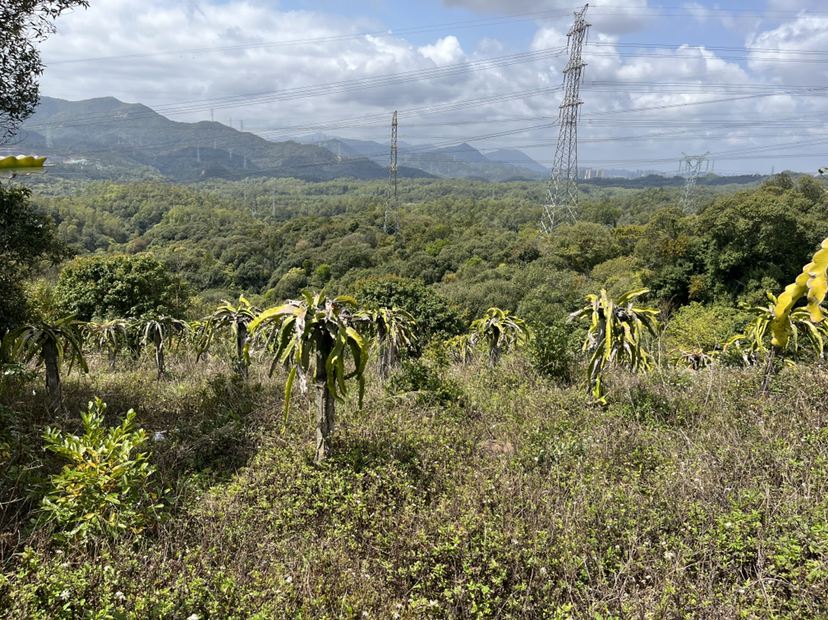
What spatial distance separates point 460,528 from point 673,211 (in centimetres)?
3055

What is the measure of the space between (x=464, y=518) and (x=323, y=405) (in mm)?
1676

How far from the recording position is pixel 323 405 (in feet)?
14.0

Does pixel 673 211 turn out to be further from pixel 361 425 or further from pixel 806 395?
pixel 361 425

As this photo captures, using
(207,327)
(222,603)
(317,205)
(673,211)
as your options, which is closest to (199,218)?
(317,205)

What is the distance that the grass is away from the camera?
2.66m

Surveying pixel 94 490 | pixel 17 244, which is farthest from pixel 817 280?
pixel 17 244

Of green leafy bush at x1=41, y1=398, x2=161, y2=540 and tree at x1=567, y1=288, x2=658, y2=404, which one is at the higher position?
tree at x1=567, y1=288, x2=658, y2=404

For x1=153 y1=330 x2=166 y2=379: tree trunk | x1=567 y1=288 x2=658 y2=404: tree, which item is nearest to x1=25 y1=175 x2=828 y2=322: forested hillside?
x1=153 y1=330 x2=166 y2=379: tree trunk

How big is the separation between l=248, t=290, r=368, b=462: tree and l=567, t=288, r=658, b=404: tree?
111 inches

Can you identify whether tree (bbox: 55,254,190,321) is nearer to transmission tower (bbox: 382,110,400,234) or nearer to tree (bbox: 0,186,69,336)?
tree (bbox: 0,186,69,336)

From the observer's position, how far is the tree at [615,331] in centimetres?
518

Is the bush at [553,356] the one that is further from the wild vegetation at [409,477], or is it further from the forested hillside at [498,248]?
the forested hillside at [498,248]

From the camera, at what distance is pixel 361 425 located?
4859 millimetres

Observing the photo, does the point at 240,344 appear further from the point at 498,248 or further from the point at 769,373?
the point at 498,248
